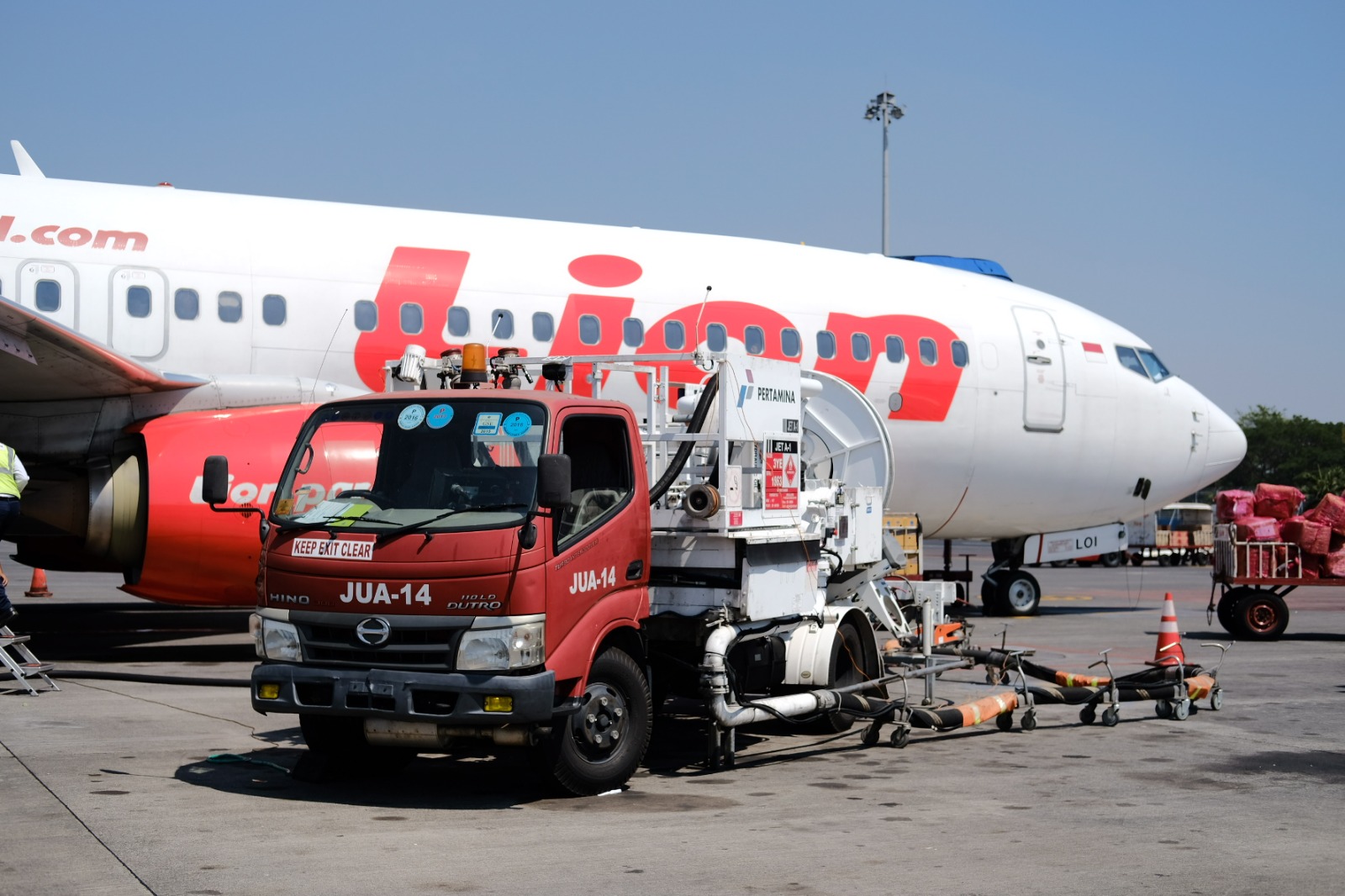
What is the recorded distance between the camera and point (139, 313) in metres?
14.2

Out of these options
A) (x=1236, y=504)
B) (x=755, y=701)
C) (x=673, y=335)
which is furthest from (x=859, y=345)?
(x=755, y=701)

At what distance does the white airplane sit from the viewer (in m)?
13.1

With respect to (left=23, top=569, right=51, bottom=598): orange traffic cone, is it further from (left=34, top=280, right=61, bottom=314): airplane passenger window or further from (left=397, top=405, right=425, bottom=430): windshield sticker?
(left=397, top=405, right=425, bottom=430): windshield sticker

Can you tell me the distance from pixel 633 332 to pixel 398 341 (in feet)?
8.74

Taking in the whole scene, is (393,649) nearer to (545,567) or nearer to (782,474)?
(545,567)

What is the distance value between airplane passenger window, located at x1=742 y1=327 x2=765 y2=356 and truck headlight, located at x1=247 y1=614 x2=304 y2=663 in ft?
29.4

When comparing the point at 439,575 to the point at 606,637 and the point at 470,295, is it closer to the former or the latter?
the point at 606,637

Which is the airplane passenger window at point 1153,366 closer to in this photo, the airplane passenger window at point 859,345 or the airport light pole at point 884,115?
the airplane passenger window at point 859,345

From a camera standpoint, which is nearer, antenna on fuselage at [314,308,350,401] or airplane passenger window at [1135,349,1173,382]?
antenna on fuselage at [314,308,350,401]

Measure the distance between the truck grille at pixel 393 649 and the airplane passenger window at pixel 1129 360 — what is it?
46.6 feet

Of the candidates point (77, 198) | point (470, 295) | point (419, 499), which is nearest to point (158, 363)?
point (77, 198)

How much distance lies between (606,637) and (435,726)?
119 cm

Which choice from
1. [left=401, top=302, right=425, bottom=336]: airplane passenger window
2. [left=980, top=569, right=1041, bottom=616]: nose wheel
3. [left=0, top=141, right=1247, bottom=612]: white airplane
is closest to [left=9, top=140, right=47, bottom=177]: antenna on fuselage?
[left=0, top=141, right=1247, bottom=612]: white airplane

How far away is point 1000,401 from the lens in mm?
17969
